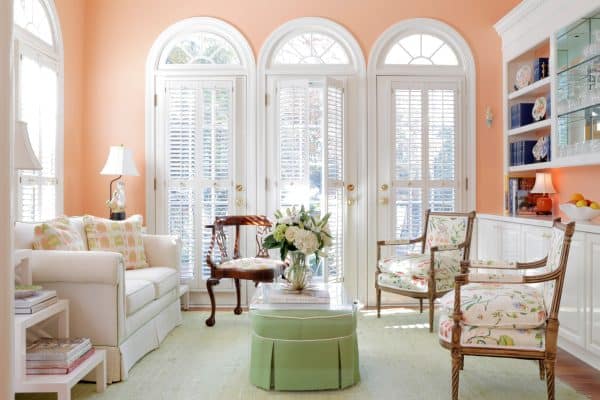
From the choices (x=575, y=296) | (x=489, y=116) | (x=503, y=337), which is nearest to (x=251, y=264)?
(x=503, y=337)

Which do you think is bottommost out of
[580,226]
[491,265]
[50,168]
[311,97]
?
[491,265]

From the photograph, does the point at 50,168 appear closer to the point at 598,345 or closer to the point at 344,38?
the point at 344,38

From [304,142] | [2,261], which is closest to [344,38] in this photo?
[304,142]

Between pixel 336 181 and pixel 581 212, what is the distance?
219 cm

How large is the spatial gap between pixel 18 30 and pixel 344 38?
111 inches

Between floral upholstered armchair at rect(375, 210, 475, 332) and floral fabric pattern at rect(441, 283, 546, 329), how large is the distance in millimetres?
1305

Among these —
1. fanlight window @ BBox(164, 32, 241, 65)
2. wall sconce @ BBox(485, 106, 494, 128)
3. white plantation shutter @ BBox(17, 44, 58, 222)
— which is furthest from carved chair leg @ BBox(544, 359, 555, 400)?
fanlight window @ BBox(164, 32, 241, 65)

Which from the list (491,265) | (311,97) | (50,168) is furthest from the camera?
(311,97)

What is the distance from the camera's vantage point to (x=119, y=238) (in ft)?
13.7

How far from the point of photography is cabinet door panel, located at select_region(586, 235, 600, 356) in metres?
3.22

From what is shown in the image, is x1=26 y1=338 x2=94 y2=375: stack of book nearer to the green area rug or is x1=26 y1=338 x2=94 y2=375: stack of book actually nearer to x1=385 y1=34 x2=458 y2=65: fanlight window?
the green area rug

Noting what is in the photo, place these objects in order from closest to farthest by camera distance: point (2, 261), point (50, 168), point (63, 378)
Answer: point (2, 261) < point (63, 378) < point (50, 168)

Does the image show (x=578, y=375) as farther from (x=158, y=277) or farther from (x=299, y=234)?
(x=158, y=277)

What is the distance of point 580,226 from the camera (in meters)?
3.41
